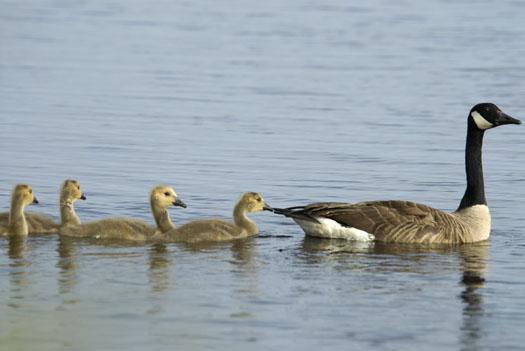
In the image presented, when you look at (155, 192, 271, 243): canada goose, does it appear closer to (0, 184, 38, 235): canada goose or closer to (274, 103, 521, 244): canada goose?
(274, 103, 521, 244): canada goose

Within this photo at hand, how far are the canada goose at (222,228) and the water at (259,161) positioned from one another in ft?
0.68

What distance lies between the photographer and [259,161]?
65.1 feet

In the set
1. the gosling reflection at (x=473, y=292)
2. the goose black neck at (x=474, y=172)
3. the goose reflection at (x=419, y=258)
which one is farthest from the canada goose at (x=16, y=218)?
the goose black neck at (x=474, y=172)

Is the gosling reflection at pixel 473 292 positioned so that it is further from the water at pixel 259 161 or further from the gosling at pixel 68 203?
the gosling at pixel 68 203

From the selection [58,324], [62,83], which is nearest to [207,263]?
[58,324]

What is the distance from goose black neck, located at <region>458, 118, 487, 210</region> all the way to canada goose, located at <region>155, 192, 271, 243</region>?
2.37 meters

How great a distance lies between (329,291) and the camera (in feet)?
40.9

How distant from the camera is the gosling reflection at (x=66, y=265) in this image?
12.4 metres

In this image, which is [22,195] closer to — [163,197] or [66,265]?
→ [163,197]

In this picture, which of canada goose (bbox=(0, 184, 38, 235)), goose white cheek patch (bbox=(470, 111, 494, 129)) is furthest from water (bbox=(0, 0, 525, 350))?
goose white cheek patch (bbox=(470, 111, 494, 129))

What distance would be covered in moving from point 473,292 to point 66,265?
3741mm

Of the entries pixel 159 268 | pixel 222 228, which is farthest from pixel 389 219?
pixel 159 268

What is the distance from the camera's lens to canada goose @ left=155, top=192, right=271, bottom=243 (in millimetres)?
14516

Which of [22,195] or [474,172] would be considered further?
[474,172]
